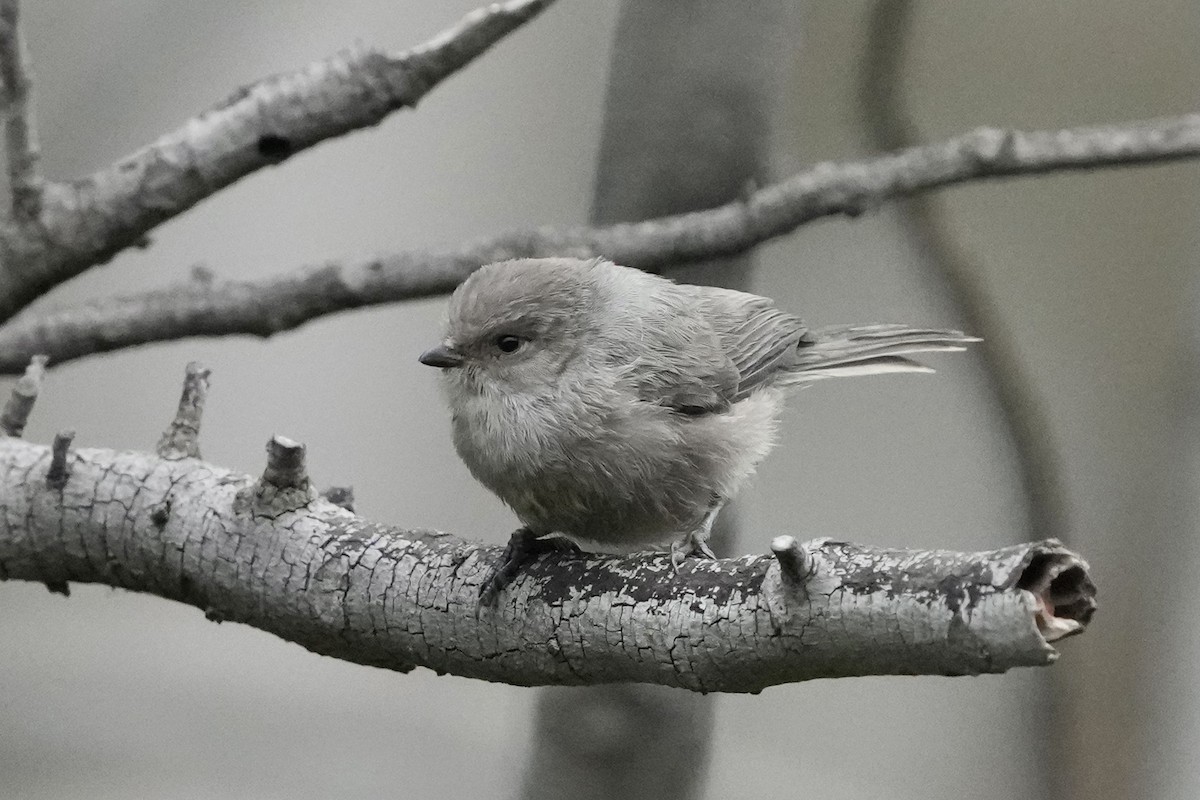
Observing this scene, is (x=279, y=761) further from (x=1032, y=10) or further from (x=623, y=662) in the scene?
(x=1032, y=10)

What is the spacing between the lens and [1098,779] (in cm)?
199

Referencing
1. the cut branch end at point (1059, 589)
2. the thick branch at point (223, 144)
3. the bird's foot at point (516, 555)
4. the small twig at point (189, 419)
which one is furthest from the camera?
the thick branch at point (223, 144)

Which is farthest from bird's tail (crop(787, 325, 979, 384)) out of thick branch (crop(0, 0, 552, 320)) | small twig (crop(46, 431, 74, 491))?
small twig (crop(46, 431, 74, 491))

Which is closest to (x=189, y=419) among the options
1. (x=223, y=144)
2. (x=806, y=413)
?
(x=223, y=144)

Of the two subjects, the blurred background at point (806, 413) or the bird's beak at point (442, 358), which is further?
the blurred background at point (806, 413)

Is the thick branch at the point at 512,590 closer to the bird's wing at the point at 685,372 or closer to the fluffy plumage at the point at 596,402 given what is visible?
the fluffy plumage at the point at 596,402

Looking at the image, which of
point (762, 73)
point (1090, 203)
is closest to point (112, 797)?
point (762, 73)

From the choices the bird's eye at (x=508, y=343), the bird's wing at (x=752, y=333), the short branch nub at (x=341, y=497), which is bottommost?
the short branch nub at (x=341, y=497)

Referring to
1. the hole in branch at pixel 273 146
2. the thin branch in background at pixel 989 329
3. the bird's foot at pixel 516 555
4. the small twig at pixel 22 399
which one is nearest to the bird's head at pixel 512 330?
the bird's foot at pixel 516 555

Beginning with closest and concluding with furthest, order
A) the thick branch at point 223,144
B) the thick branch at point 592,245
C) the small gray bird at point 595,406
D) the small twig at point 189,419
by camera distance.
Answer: the small gray bird at point 595,406 → the small twig at point 189,419 → the thick branch at point 223,144 → the thick branch at point 592,245

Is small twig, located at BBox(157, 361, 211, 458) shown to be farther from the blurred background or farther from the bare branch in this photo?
the blurred background

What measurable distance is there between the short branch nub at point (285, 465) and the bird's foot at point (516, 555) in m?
0.26

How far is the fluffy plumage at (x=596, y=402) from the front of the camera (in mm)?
1250

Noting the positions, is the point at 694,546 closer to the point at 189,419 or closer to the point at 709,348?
the point at 709,348
